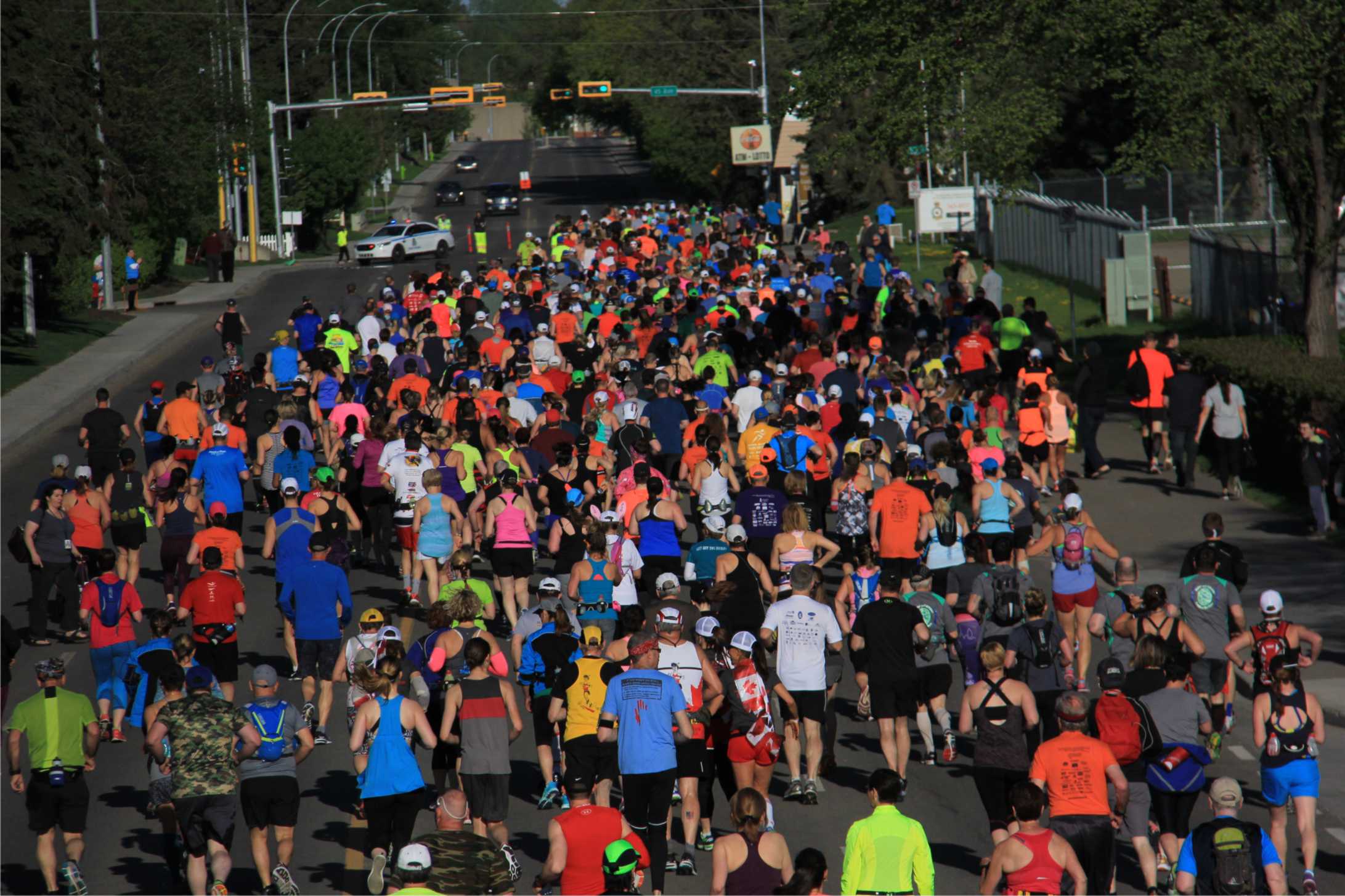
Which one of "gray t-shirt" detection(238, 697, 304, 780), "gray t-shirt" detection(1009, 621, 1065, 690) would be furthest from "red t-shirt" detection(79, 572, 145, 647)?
"gray t-shirt" detection(1009, 621, 1065, 690)

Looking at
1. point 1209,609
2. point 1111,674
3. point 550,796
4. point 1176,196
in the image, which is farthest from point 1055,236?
point 1111,674

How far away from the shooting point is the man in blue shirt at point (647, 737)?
407 inches

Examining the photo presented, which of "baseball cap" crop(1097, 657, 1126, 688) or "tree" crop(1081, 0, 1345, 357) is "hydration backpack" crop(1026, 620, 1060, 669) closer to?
"baseball cap" crop(1097, 657, 1126, 688)

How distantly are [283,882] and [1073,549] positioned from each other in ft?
21.0

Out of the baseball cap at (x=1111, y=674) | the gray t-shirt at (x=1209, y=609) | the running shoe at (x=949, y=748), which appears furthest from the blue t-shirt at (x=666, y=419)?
the baseball cap at (x=1111, y=674)

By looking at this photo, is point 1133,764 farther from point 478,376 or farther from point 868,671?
point 478,376

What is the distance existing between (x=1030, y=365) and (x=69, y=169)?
2492cm

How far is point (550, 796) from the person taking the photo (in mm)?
12000

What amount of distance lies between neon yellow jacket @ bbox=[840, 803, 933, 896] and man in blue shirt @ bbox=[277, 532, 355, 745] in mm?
6056

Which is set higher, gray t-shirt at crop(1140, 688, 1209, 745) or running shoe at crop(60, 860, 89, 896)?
gray t-shirt at crop(1140, 688, 1209, 745)

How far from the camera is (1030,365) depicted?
20.8 metres

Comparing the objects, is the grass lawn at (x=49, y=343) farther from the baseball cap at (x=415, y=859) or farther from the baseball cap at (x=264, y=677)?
the baseball cap at (x=415, y=859)

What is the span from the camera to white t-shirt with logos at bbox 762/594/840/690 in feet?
38.9

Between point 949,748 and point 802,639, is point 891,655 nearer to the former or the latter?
point 802,639
